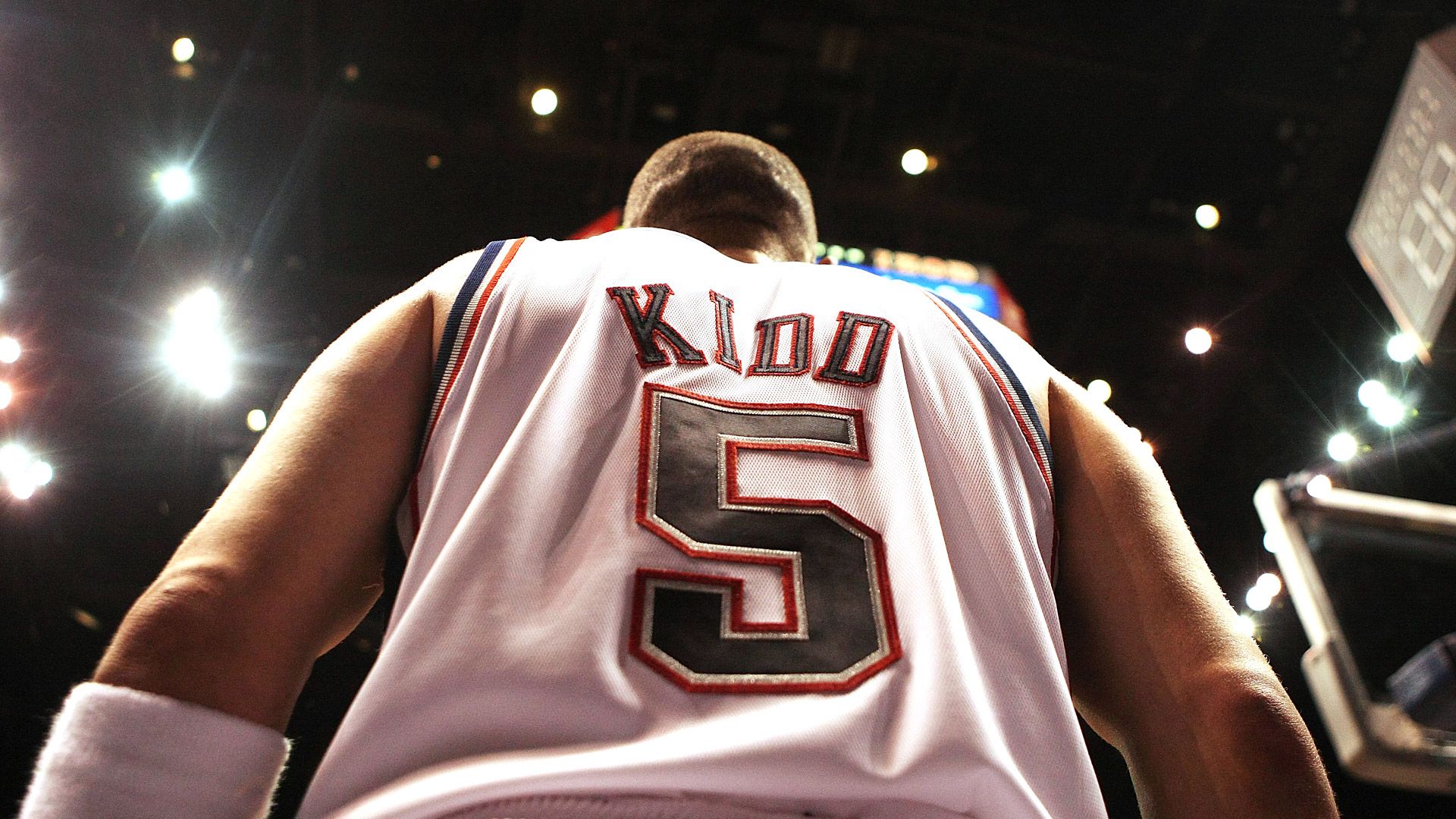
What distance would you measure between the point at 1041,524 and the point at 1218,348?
684 centimetres

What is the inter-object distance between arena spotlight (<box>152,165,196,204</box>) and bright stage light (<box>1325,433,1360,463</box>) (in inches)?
303

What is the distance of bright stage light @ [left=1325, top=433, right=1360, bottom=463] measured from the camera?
6453 mm

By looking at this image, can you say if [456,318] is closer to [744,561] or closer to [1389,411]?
[744,561]

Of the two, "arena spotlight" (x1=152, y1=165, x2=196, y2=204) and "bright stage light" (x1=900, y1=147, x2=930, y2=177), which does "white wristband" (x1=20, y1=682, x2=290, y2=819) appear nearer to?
"arena spotlight" (x1=152, y1=165, x2=196, y2=204)

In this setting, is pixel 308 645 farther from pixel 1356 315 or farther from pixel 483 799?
pixel 1356 315

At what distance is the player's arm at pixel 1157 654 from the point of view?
1.20m

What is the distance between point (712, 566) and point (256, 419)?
6.82m

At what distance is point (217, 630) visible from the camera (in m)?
1.12

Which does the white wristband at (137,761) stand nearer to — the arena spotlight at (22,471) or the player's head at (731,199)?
the player's head at (731,199)

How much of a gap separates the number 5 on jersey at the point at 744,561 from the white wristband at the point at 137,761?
0.46 metres

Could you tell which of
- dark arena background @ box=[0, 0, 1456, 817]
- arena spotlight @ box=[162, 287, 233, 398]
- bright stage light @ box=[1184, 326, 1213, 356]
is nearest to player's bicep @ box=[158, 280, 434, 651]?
dark arena background @ box=[0, 0, 1456, 817]

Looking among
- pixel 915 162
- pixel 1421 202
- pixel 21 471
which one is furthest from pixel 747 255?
pixel 21 471

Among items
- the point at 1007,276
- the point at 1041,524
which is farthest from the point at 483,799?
the point at 1007,276

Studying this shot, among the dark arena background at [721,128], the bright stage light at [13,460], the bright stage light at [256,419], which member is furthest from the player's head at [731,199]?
the bright stage light at [13,460]
